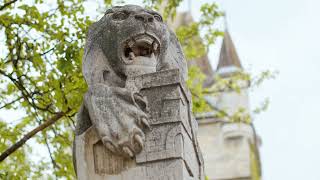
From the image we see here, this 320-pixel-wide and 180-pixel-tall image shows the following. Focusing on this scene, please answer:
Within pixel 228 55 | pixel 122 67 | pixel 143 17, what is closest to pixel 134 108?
pixel 122 67

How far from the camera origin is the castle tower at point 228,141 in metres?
36.2

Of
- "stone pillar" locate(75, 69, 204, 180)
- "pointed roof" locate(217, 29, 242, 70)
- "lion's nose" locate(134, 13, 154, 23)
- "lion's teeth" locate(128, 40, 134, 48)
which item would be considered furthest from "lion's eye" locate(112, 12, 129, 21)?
"pointed roof" locate(217, 29, 242, 70)

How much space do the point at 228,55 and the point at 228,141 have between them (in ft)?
15.1

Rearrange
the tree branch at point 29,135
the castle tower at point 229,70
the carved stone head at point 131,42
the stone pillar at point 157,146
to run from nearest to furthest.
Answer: the stone pillar at point 157,146 < the carved stone head at point 131,42 < the tree branch at point 29,135 < the castle tower at point 229,70

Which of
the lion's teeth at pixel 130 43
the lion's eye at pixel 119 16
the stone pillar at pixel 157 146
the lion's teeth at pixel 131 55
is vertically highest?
the lion's eye at pixel 119 16

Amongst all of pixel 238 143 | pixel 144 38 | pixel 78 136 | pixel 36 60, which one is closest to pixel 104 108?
pixel 78 136

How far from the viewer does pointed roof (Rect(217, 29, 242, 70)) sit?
3859 cm

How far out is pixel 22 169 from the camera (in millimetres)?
11703

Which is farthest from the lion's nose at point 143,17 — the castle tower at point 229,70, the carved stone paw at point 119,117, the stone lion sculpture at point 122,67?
the castle tower at point 229,70

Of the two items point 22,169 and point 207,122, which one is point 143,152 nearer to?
point 22,169

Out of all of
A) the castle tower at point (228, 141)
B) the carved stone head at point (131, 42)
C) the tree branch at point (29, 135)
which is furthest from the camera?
the castle tower at point (228, 141)

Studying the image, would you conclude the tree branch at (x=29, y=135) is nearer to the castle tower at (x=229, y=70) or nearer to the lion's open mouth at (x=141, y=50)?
the lion's open mouth at (x=141, y=50)

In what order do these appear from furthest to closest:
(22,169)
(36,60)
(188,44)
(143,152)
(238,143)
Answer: (238,143)
(188,44)
(22,169)
(36,60)
(143,152)

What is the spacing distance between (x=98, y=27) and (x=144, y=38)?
0.50 meters
